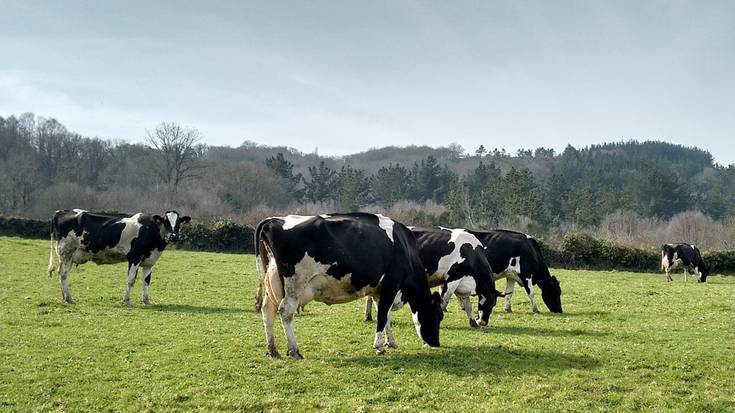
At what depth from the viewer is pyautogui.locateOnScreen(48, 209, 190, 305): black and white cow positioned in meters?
20.3

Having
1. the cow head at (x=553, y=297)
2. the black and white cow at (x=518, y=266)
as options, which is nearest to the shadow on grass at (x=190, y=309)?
the black and white cow at (x=518, y=266)

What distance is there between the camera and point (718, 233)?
86.2 metres

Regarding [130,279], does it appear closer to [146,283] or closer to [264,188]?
[146,283]

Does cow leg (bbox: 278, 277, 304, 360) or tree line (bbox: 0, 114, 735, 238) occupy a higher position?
tree line (bbox: 0, 114, 735, 238)

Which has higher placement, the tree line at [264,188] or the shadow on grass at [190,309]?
the tree line at [264,188]

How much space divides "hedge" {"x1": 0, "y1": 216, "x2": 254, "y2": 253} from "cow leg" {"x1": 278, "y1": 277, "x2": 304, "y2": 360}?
135ft

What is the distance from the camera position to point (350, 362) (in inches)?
434

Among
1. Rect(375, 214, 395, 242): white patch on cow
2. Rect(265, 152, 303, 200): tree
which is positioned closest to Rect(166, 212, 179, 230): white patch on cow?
Rect(375, 214, 395, 242): white patch on cow

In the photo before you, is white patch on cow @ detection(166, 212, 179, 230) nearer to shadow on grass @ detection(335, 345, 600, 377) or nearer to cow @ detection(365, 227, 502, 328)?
cow @ detection(365, 227, 502, 328)

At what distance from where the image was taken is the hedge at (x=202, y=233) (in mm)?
49844

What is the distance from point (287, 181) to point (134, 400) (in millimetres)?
103140

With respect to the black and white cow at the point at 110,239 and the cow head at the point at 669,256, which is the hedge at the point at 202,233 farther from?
the cow head at the point at 669,256

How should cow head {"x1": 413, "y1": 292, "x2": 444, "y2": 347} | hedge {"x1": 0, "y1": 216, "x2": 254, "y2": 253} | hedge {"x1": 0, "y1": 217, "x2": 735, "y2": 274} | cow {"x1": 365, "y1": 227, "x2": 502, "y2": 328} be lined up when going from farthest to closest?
1. hedge {"x1": 0, "y1": 217, "x2": 735, "y2": 274}
2. hedge {"x1": 0, "y1": 216, "x2": 254, "y2": 253}
3. cow {"x1": 365, "y1": 227, "x2": 502, "y2": 328}
4. cow head {"x1": 413, "y1": 292, "x2": 444, "y2": 347}

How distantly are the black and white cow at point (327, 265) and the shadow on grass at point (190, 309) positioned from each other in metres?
6.35
